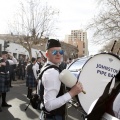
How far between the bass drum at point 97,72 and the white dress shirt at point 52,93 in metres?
2.47

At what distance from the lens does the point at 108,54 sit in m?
5.36

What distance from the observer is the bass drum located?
5.19 metres

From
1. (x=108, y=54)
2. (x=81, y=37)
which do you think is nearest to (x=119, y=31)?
(x=108, y=54)

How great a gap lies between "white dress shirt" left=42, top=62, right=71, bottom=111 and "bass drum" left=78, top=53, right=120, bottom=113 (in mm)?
2474

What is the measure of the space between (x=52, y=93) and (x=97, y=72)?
267cm

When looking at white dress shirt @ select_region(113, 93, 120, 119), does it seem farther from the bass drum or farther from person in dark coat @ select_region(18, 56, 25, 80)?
person in dark coat @ select_region(18, 56, 25, 80)

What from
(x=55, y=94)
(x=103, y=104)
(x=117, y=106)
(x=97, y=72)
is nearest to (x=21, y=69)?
(x=97, y=72)

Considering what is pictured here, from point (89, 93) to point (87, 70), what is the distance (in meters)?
0.42

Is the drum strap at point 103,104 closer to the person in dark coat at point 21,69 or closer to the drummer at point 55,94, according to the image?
the drummer at point 55,94

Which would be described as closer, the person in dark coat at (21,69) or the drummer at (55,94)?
the drummer at (55,94)

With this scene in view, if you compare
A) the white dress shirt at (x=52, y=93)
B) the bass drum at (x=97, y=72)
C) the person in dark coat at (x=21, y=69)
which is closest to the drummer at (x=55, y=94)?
the white dress shirt at (x=52, y=93)

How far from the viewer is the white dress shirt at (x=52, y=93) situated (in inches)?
106

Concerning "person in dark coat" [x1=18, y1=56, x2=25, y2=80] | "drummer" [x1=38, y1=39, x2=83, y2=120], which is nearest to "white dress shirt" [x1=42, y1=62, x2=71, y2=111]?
"drummer" [x1=38, y1=39, x2=83, y2=120]

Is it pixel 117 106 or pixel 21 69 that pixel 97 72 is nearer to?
pixel 117 106
